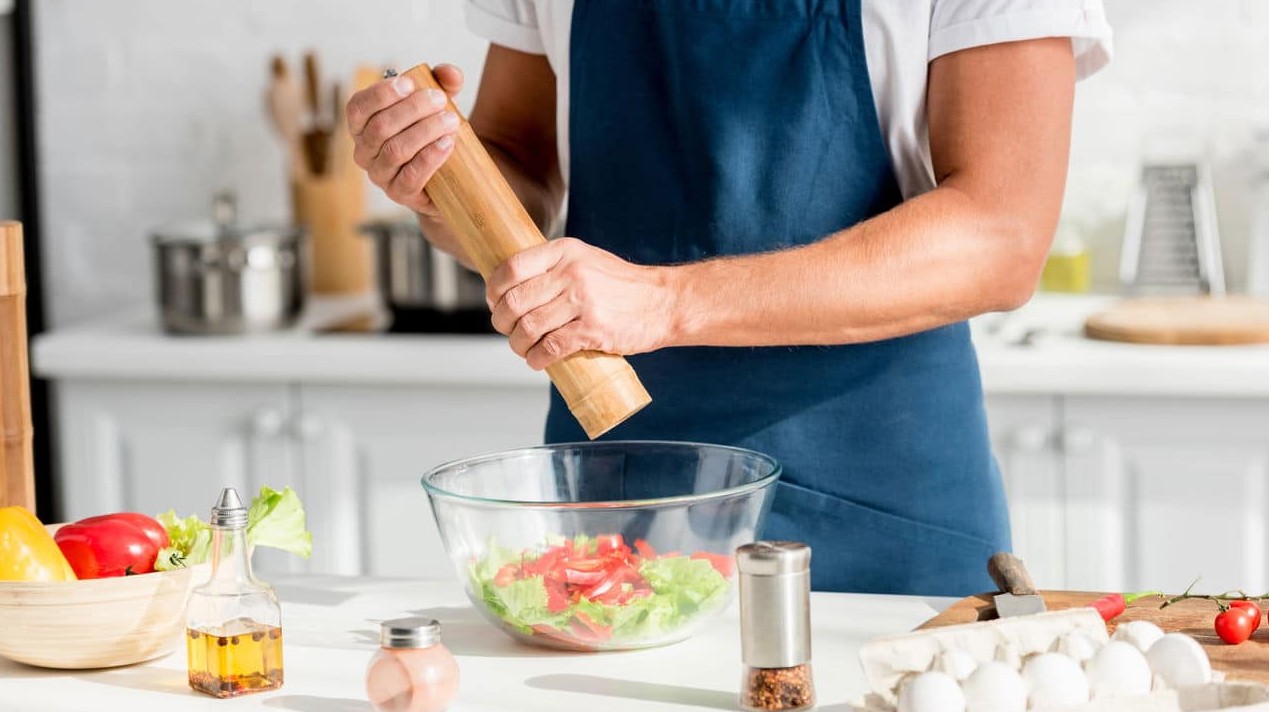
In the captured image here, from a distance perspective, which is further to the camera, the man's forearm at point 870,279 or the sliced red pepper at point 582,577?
the man's forearm at point 870,279

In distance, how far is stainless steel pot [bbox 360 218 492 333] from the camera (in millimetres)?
2514

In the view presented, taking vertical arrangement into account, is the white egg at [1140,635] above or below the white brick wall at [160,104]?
below

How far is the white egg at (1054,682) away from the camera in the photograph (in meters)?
0.89

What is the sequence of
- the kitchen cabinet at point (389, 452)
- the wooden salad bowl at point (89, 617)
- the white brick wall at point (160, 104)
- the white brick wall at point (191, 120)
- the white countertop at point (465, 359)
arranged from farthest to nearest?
the white brick wall at point (160, 104) → the white brick wall at point (191, 120) → the kitchen cabinet at point (389, 452) → the white countertop at point (465, 359) → the wooden salad bowl at point (89, 617)

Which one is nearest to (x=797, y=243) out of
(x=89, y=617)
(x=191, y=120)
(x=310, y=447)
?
(x=89, y=617)

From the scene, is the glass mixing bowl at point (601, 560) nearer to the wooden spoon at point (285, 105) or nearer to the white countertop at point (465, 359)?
the white countertop at point (465, 359)

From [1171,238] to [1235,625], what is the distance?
1.73m

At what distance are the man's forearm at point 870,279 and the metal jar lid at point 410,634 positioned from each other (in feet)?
1.24

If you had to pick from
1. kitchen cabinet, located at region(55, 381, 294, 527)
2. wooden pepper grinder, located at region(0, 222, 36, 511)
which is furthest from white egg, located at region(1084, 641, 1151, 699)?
kitchen cabinet, located at region(55, 381, 294, 527)

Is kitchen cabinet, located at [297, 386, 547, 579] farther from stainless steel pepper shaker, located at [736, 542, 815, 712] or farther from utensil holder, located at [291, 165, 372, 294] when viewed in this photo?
stainless steel pepper shaker, located at [736, 542, 815, 712]

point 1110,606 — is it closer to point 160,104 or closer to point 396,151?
point 396,151

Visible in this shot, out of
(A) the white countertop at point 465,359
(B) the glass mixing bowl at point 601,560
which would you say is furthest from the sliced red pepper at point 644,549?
(A) the white countertop at point 465,359

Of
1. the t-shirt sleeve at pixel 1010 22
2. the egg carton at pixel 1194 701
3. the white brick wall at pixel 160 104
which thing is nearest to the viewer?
the egg carton at pixel 1194 701

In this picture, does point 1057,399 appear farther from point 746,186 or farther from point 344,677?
point 344,677
